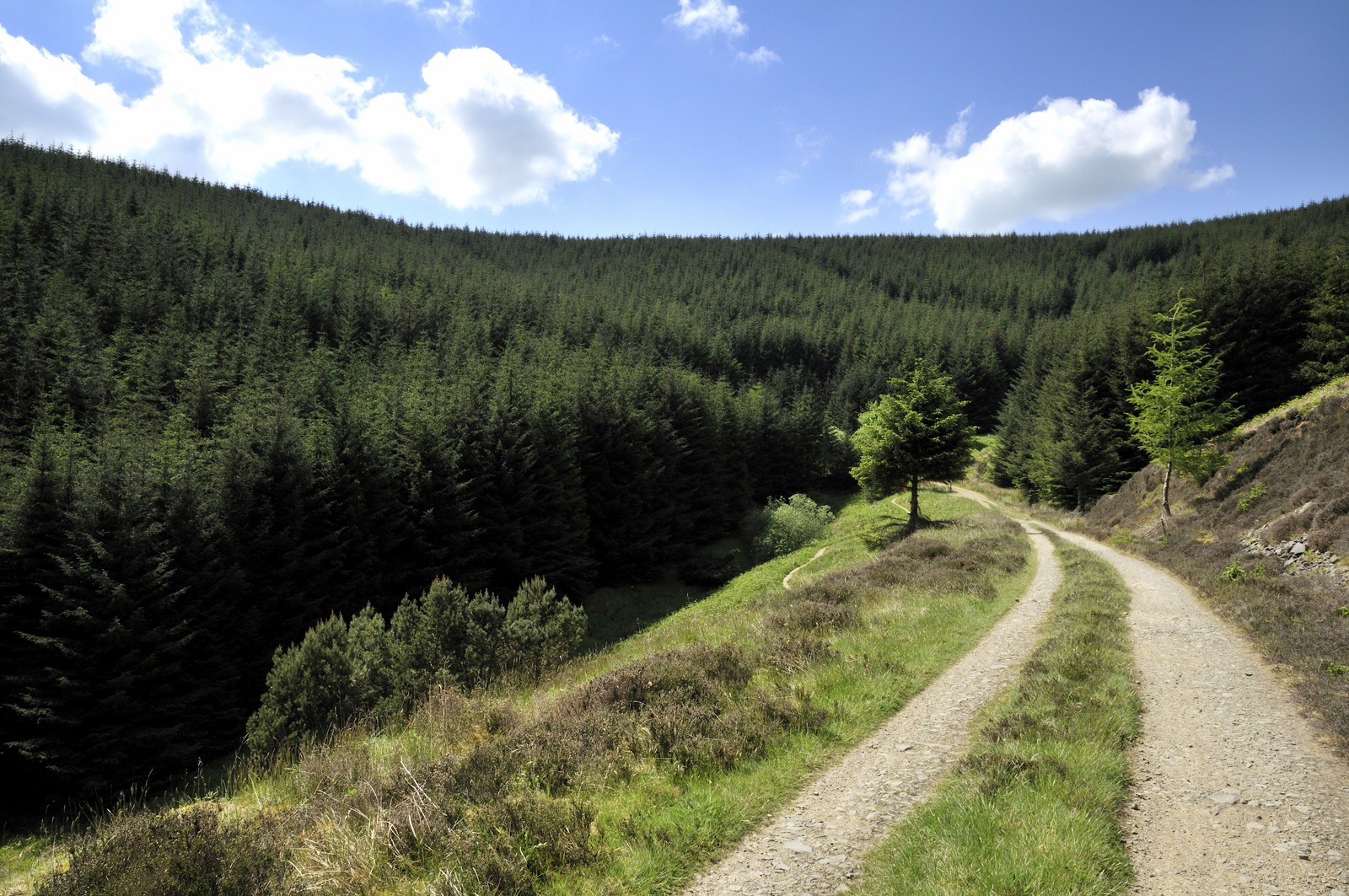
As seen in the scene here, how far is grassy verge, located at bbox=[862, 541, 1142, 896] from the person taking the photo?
4785 mm

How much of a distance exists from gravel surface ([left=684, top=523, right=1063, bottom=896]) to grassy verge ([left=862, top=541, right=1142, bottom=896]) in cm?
26

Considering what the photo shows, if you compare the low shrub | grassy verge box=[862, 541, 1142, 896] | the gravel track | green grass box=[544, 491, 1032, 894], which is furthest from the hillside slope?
the low shrub

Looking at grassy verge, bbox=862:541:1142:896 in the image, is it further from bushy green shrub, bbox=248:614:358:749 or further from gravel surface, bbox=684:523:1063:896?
bushy green shrub, bbox=248:614:358:749

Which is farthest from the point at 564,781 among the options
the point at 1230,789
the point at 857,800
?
the point at 1230,789

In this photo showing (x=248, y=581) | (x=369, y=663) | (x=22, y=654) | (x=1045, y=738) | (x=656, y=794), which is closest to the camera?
(x=656, y=794)

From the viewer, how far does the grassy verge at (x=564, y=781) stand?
16.8 feet

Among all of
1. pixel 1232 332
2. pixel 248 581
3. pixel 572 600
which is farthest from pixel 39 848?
pixel 1232 332

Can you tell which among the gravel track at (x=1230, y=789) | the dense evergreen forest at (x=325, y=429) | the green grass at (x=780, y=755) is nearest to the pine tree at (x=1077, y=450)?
the dense evergreen forest at (x=325, y=429)

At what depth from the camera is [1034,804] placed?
18.8 ft

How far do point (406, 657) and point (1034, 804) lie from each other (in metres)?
14.3

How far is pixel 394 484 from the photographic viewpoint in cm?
3328

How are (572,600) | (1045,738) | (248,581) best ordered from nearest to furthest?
(1045,738) < (248,581) < (572,600)

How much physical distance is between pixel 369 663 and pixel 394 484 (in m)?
20.5

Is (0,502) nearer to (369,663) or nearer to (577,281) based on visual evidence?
(369,663)
